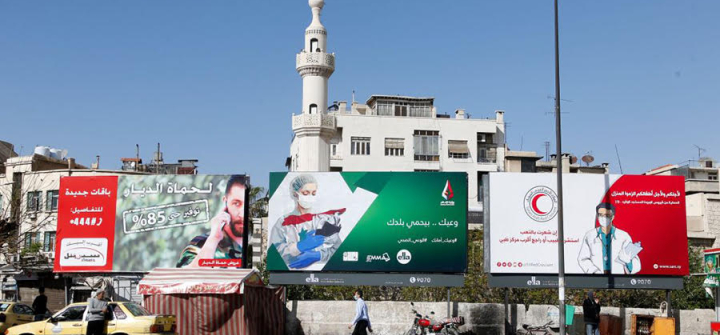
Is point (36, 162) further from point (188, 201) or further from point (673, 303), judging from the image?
point (673, 303)

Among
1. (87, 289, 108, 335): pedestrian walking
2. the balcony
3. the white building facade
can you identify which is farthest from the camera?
the balcony

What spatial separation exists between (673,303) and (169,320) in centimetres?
2145

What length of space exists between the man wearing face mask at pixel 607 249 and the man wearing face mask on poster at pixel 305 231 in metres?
7.31

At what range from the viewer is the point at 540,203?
23.6 m

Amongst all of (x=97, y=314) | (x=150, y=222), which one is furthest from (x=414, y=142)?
(x=97, y=314)

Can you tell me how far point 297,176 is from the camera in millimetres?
24172

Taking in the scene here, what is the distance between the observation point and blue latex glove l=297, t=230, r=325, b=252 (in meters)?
23.8

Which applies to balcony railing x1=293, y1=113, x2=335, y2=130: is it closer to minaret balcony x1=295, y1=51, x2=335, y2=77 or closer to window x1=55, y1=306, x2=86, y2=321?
minaret balcony x1=295, y1=51, x2=335, y2=77

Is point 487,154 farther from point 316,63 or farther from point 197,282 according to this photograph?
point 197,282

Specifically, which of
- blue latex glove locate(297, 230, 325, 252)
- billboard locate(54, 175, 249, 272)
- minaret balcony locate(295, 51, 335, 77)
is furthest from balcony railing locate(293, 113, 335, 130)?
blue latex glove locate(297, 230, 325, 252)

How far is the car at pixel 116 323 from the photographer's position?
17.5 metres

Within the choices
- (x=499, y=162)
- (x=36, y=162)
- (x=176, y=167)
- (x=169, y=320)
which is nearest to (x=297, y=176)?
(x=169, y=320)

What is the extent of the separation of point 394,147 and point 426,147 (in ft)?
9.84

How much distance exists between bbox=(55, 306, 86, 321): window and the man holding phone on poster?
20.4 ft
